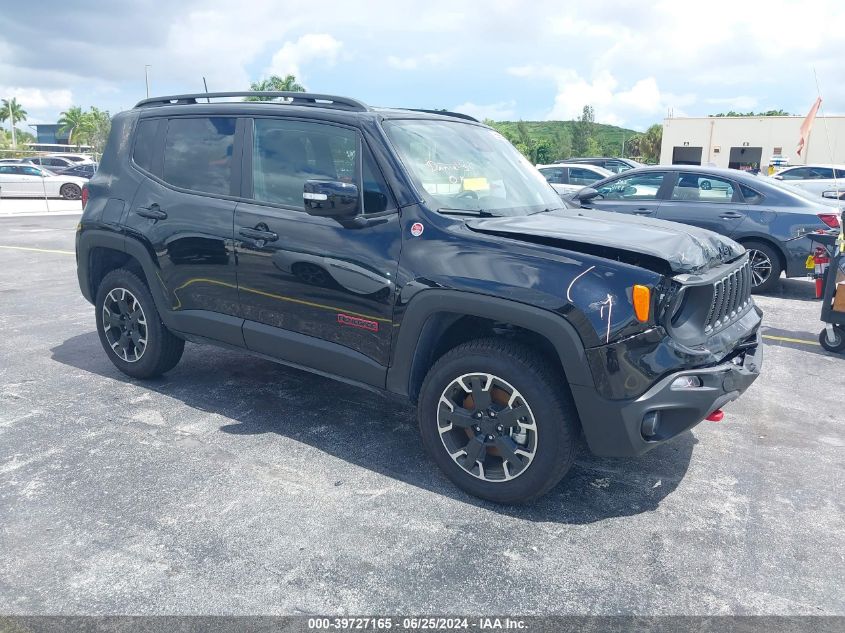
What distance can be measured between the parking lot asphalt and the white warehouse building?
5836 centimetres

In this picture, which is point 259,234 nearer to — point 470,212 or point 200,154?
point 200,154

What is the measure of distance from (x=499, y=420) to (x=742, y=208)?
681 cm

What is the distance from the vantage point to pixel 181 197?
4730 mm

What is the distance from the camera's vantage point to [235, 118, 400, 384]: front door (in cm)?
385

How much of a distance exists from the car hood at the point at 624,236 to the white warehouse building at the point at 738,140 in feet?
191

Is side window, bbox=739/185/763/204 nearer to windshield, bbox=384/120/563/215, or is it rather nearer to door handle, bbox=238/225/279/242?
windshield, bbox=384/120/563/215

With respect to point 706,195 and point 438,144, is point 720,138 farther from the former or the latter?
point 438,144

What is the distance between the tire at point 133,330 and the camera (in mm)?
5059

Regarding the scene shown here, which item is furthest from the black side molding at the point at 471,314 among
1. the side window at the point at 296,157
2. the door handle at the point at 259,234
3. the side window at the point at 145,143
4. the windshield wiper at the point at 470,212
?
the side window at the point at 145,143

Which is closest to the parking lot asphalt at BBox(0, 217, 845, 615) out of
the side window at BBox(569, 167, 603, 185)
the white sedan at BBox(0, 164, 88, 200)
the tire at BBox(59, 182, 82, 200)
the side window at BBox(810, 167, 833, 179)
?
the side window at BBox(569, 167, 603, 185)

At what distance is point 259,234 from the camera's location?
14.0 ft

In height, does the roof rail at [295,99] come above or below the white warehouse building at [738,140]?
below

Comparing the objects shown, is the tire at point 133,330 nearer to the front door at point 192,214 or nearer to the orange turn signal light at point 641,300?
the front door at point 192,214

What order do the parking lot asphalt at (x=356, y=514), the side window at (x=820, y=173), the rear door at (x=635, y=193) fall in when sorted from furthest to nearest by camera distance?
the side window at (x=820, y=173) < the rear door at (x=635, y=193) < the parking lot asphalt at (x=356, y=514)
